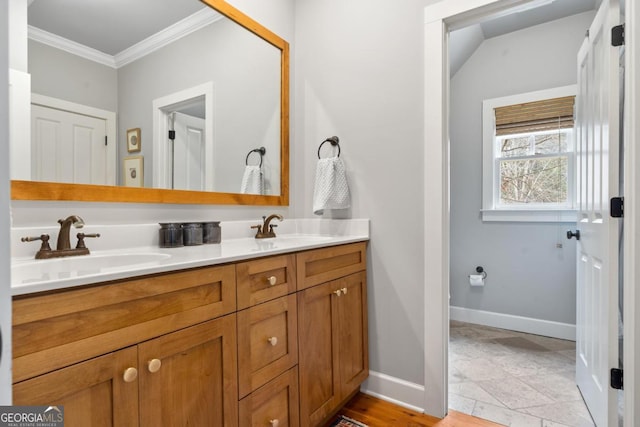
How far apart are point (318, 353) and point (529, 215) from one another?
7.85 ft

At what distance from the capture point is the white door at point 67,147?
1175 mm

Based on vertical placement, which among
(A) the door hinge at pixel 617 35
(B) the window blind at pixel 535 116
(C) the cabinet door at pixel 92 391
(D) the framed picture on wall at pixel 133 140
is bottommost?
(C) the cabinet door at pixel 92 391

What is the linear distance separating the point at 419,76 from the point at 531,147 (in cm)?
190

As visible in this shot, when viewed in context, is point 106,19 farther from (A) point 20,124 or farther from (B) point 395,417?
(B) point 395,417

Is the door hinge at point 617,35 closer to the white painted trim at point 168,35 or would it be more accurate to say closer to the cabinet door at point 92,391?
the white painted trim at point 168,35

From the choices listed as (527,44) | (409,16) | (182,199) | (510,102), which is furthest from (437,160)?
(527,44)

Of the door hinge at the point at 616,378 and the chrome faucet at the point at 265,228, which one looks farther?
the chrome faucet at the point at 265,228

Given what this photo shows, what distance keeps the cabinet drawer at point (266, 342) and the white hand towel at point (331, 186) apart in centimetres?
73

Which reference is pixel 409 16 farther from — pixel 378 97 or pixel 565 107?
pixel 565 107

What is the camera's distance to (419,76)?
1.79 metres

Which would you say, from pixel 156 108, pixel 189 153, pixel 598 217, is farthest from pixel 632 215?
pixel 156 108

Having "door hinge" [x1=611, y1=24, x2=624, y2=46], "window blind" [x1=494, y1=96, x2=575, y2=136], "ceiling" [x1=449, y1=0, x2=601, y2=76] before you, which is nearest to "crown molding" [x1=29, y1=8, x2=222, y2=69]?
"door hinge" [x1=611, y1=24, x2=624, y2=46]

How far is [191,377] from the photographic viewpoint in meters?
0.99

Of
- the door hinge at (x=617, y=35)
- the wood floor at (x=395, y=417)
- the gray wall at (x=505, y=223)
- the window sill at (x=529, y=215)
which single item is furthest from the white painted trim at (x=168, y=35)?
the window sill at (x=529, y=215)
